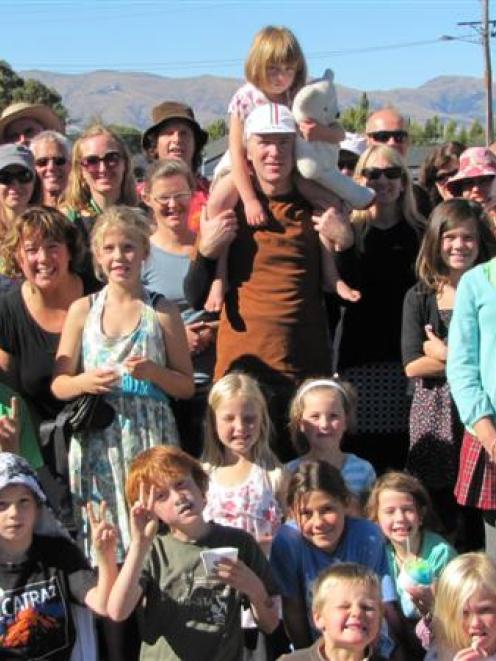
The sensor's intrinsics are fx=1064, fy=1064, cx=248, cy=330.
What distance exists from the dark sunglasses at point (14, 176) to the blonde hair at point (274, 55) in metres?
1.25

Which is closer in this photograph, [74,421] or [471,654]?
[471,654]

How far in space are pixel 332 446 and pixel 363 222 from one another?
136 cm

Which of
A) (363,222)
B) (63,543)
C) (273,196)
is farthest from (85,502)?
(363,222)

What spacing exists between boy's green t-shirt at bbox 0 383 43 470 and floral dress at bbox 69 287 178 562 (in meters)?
0.16

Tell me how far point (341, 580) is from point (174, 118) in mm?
3605

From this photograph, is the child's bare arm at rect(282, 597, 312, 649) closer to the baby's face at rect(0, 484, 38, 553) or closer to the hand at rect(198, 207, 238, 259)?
the baby's face at rect(0, 484, 38, 553)

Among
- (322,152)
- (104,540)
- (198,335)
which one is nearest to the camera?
(104,540)

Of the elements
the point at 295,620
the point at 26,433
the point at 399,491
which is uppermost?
the point at 26,433

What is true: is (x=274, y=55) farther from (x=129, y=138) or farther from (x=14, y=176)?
(x=129, y=138)

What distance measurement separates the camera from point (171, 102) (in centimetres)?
693

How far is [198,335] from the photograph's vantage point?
5340 mm

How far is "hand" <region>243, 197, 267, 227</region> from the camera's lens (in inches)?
199

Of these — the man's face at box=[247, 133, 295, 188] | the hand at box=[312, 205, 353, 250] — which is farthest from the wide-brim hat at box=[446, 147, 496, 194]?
the man's face at box=[247, 133, 295, 188]

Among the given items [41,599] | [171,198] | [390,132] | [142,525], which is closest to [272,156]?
[171,198]
